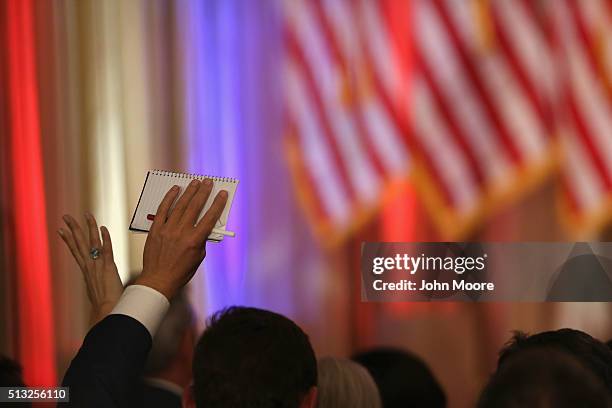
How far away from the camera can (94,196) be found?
9.02 feet

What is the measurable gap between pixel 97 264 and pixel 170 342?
0.91m

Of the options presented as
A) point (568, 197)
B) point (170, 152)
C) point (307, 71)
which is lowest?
point (568, 197)

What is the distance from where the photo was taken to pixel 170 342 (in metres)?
2.26

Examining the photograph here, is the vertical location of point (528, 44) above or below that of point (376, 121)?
above

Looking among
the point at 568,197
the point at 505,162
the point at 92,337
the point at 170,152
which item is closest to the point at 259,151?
the point at 170,152

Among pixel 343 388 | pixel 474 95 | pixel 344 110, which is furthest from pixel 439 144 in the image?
pixel 343 388

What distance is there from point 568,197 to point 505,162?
0.20 metres

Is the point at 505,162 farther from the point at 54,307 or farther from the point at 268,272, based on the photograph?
the point at 54,307

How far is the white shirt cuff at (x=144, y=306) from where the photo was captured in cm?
115

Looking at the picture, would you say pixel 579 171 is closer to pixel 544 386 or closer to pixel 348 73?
pixel 348 73

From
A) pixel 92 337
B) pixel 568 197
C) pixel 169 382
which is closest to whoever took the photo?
pixel 92 337

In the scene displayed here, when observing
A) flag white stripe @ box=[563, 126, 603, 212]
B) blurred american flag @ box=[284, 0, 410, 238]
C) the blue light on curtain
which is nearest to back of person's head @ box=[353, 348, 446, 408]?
the blue light on curtain

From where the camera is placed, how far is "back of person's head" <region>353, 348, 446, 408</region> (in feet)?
7.62

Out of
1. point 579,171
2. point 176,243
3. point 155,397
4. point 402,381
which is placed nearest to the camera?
point 176,243
